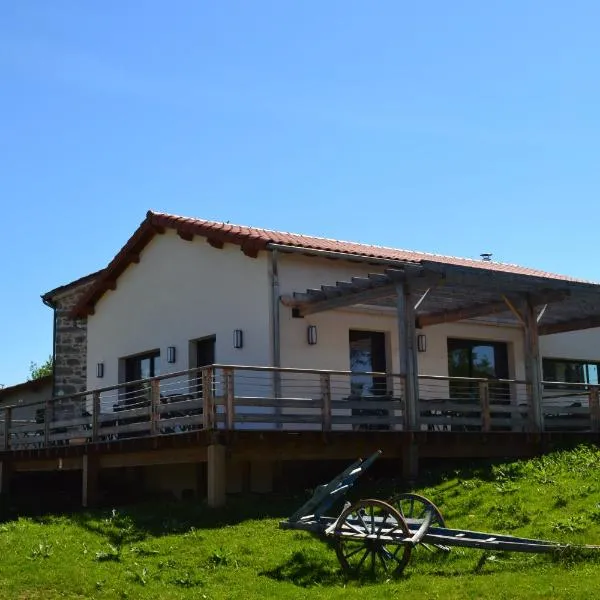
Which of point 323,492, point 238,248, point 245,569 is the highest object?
point 238,248

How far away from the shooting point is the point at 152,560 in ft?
38.4

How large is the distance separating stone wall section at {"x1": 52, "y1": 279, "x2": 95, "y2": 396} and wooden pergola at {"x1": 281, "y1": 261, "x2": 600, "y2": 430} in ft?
35.4

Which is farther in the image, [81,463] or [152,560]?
[81,463]

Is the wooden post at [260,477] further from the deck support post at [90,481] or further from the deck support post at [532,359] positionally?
the deck support post at [532,359]

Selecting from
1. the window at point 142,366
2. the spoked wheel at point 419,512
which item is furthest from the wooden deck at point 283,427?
the spoked wheel at point 419,512

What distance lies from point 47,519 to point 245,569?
214 inches

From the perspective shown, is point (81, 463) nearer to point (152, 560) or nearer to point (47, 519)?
point (47, 519)

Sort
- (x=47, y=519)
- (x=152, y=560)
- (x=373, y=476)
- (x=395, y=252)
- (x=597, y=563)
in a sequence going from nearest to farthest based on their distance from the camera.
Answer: (x=597, y=563)
(x=152, y=560)
(x=47, y=519)
(x=373, y=476)
(x=395, y=252)

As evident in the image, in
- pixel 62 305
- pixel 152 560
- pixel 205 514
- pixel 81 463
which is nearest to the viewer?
pixel 152 560

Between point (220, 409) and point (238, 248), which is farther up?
point (238, 248)

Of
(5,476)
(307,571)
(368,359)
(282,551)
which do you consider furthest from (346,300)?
(5,476)

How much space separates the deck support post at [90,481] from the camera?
16.8 metres

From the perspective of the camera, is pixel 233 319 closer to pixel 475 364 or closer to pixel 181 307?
pixel 181 307

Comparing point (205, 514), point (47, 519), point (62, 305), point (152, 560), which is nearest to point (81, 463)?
point (47, 519)
